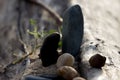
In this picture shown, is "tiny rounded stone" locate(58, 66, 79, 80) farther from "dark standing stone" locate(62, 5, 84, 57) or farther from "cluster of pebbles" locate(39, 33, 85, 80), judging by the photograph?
"dark standing stone" locate(62, 5, 84, 57)

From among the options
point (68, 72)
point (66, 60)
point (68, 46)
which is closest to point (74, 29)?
point (68, 46)

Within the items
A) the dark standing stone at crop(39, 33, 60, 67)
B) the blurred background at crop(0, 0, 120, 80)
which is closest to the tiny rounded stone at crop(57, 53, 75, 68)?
the dark standing stone at crop(39, 33, 60, 67)

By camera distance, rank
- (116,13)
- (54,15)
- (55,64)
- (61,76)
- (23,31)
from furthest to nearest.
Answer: (116,13) < (54,15) < (23,31) < (55,64) < (61,76)

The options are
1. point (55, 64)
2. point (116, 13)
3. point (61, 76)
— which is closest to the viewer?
point (61, 76)

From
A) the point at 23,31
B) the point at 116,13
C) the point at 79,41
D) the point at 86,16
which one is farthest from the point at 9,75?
the point at 116,13

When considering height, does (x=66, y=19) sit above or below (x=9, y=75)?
above

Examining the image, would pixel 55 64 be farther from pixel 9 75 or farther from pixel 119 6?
pixel 119 6

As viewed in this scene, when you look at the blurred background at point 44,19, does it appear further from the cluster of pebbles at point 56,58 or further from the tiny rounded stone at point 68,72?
the tiny rounded stone at point 68,72

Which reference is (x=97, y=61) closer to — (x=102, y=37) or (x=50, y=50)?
(x=50, y=50)

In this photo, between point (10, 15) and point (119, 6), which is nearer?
point (10, 15)
